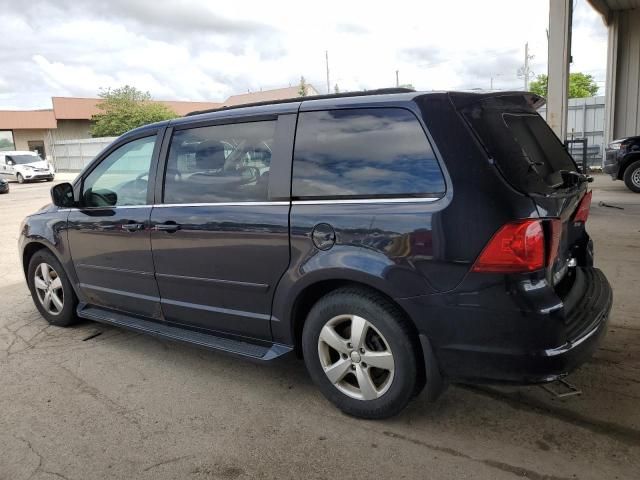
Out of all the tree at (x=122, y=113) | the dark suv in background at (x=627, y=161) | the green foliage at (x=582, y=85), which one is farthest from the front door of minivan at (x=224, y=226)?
the green foliage at (x=582, y=85)

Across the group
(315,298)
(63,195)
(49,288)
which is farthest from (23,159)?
(315,298)

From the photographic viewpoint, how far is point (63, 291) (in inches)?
188

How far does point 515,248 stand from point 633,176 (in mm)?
11570

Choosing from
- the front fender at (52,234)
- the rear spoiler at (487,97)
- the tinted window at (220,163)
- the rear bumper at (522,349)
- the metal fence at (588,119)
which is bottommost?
the rear bumper at (522,349)

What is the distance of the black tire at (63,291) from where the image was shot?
4754 mm

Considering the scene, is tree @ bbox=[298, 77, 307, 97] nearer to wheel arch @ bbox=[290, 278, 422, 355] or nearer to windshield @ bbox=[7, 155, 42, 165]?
windshield @ bbox=[7, 155, 42, 165]

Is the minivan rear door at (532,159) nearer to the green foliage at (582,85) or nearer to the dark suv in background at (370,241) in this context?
the dark suv in background at (370,241)

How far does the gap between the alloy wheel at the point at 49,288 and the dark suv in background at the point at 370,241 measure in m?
1.10

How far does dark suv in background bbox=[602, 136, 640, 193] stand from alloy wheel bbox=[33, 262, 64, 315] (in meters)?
11.8

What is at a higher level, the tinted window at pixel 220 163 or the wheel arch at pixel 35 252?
the tinted window at pixel 220 163

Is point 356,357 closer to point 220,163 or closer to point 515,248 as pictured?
point 515,248

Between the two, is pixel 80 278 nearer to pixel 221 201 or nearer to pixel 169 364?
pixel 169 364

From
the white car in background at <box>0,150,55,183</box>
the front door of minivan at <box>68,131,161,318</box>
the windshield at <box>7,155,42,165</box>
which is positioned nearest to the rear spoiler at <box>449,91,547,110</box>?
the front door of minivan at <box>68,131,161,318</box>

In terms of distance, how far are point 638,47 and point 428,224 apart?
19.4 m
